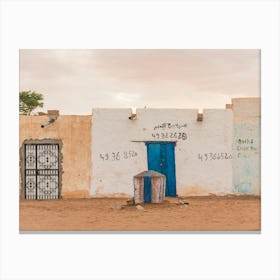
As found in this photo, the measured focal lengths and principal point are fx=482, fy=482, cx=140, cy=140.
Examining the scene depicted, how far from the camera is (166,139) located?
12484 mm

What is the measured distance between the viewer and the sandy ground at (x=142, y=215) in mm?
10250

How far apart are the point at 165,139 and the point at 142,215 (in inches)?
95.0

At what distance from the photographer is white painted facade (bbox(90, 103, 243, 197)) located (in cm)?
1225

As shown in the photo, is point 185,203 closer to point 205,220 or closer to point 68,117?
point 205,220

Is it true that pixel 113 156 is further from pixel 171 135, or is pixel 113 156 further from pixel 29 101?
pixel 29 101

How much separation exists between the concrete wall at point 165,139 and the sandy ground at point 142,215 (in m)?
0.45

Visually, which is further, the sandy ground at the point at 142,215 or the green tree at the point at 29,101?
the green tree at the point at 29,101

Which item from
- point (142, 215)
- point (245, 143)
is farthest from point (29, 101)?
point (245, 143)

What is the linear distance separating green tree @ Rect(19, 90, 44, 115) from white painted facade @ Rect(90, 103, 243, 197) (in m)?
1.53

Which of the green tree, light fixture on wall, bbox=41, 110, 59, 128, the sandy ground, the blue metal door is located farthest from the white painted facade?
the green tree

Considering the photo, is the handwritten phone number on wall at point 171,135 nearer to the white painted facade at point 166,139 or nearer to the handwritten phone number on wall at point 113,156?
the white painted facade at point 166,139

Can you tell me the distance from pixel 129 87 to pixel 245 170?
3.59 metres

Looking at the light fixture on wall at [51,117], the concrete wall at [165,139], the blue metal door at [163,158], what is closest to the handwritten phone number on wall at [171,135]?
the concrete wall at [165,139]
